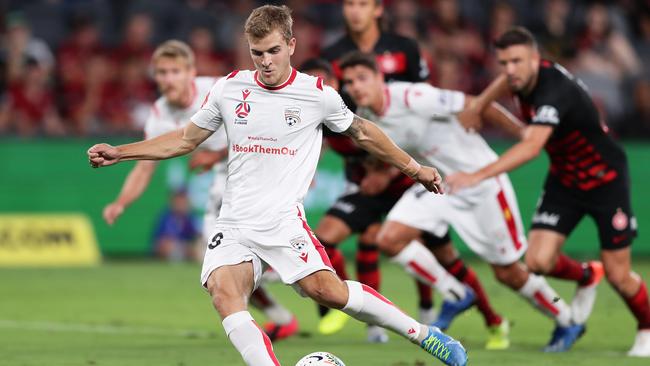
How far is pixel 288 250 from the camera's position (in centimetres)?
740

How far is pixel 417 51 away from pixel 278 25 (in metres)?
4.31

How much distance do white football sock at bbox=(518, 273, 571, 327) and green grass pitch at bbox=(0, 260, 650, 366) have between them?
0.30 meters

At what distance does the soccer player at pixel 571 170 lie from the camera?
30.9ft

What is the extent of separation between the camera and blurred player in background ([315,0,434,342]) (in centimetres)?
1094

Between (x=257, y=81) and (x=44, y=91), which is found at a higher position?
(x=257, y=81)

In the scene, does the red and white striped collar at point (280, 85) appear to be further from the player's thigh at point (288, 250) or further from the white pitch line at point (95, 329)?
the white pitch line at point (95, 329)

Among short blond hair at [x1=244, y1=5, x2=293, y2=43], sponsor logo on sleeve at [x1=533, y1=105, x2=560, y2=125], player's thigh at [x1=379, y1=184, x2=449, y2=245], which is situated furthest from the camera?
player's thigh at [x1=379, y1=184, x2=449, y2=245]

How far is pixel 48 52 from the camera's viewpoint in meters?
20.0

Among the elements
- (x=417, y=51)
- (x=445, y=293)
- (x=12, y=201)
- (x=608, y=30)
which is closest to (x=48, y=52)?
(x=12, y=201)

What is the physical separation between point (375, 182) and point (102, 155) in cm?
410

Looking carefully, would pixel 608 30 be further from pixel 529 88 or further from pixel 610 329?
pixel 529 88

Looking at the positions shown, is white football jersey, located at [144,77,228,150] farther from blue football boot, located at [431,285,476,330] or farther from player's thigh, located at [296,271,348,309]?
player's thigh, located at [296,271,348,309]

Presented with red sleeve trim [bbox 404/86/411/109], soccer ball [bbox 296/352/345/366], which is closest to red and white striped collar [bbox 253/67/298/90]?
soccer ball [bbox 296/352/345/366]

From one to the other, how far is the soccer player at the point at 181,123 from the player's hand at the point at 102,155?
3067 mm
